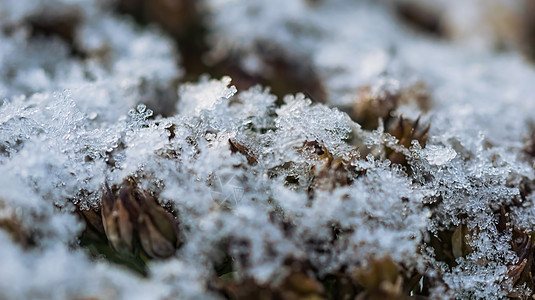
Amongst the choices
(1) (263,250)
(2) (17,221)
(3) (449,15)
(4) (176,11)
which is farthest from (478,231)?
(3) (449,15)

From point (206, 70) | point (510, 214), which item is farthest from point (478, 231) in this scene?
point (206, 70)

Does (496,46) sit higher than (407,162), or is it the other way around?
(496,46)

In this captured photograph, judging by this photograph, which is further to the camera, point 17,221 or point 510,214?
point 510,214

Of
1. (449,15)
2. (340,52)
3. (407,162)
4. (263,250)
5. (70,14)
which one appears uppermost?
(449,15)

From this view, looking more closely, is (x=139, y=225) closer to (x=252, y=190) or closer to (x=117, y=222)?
(x=117, y=222)

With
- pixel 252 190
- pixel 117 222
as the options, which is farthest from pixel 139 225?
pixel 252 190

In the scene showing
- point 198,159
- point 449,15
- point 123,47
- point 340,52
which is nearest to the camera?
point 198,159

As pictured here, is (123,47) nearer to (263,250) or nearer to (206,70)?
(206,70)

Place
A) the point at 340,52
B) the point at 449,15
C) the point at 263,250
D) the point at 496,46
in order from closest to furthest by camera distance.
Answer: the point at 263,250
the point at 340,52
the point at 496,46
the point at 449,15
